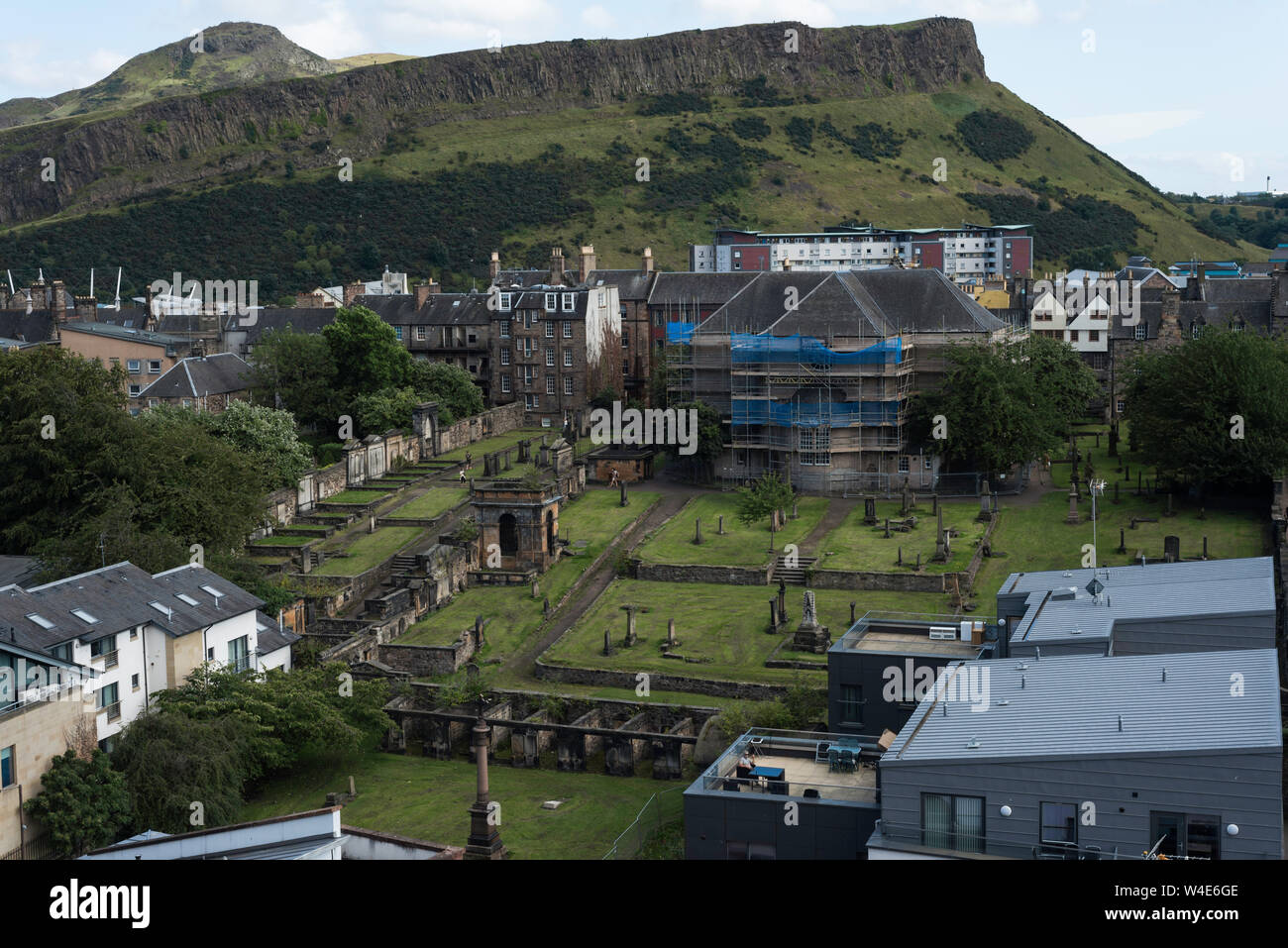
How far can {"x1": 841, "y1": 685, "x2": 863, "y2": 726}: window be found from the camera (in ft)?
127

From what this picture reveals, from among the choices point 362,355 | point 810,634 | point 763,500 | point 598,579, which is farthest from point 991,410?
point 362,355

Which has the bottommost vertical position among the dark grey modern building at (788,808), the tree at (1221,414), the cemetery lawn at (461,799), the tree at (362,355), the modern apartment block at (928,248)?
the cemetery lawn at (461,799)

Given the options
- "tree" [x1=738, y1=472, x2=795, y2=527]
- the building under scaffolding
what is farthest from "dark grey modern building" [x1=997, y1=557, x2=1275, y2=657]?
the building under scaffolding

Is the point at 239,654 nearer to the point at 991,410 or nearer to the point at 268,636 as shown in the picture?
the point at 268,636

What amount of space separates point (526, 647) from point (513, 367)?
44.9 m

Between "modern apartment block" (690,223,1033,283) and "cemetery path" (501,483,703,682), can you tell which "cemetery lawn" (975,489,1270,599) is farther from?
"modern apartment block" (690,223,1033,283)

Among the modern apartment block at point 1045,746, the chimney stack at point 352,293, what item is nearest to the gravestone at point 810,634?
the modern apartment block at point 1045,746

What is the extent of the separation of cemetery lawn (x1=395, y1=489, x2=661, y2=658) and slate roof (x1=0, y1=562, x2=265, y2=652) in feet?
28.6

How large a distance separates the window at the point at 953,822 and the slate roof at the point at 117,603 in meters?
24.2

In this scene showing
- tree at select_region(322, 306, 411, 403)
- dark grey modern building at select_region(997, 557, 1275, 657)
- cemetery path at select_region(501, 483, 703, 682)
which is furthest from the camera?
tree at select_region(322, 306, 411, 403)

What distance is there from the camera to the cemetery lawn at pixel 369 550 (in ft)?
195

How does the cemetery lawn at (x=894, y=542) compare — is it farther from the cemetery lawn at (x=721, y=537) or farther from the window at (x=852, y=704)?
the window at (x=852, y=704)

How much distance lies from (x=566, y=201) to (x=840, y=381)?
334ft

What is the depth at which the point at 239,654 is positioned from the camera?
46.3m
